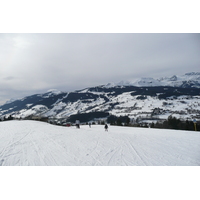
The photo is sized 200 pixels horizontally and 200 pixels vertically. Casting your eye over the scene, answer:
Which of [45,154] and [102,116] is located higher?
[45,154]

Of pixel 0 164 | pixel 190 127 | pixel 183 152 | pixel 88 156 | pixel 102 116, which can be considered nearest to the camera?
pixel 0 164

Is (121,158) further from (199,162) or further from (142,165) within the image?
(199,162)

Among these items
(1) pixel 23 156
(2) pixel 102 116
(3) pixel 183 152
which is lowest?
(2) pixel 102 116

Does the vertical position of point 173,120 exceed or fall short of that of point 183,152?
it falls short

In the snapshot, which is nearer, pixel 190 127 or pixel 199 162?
pixel 199 162

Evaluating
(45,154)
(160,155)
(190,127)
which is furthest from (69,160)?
(190,127)

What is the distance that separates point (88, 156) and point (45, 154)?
2841 mm

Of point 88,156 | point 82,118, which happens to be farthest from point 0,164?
point 82,118

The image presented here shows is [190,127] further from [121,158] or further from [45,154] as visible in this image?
[45,154]

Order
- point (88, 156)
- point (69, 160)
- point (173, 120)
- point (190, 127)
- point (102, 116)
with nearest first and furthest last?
1. point (69, 160)
2. point (88, 156)
3. point (190, 127)
4. point (173, 120)
5. point (102, 116)

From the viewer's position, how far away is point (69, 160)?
768cm

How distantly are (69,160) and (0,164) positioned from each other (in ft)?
11.8

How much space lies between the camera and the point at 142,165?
281 inches

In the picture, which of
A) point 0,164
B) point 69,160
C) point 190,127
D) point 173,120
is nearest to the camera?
point 0,164
